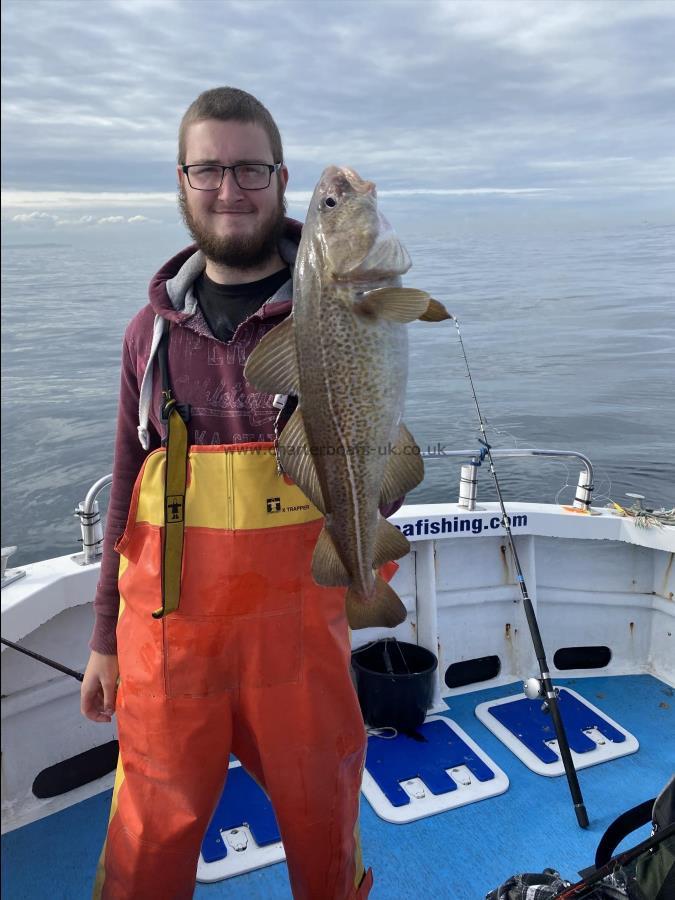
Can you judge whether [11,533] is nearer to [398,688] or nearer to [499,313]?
[398,688]

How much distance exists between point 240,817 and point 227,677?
176 centimetres

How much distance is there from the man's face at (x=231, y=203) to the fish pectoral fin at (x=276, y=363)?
1.71 ft

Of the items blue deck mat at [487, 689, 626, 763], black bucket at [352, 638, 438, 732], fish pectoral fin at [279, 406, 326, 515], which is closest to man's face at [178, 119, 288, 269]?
fish pectoral fin at [279, 406, 326, 515]

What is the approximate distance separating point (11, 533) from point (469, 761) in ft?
22.5

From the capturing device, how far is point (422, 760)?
3920mm

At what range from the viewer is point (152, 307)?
240cm

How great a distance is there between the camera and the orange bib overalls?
2162mm

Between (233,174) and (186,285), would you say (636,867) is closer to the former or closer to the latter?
(186,285)

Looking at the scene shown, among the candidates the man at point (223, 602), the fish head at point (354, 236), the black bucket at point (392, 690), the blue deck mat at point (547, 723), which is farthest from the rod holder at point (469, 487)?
the fish head at point (354, 236)

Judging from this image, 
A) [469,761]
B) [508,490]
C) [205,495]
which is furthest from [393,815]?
[508,490]

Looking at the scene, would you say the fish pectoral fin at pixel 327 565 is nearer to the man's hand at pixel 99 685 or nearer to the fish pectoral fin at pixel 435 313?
the fish pectoral fin at pixel 435 313

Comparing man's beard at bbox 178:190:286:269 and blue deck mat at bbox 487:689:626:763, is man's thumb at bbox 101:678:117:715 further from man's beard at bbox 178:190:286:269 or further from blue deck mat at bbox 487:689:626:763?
blue deck mat at bbox 487:689:626:763

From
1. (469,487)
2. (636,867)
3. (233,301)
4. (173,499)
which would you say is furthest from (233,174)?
(469,487)

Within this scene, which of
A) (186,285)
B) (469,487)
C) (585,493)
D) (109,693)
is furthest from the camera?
(585,493)
